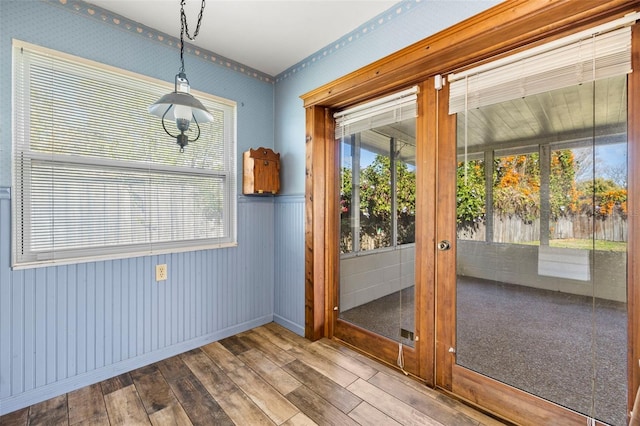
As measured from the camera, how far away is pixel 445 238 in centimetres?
183

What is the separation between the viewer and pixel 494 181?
5.48 feet

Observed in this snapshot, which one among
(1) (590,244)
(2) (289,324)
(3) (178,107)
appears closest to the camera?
(1) (590,244)

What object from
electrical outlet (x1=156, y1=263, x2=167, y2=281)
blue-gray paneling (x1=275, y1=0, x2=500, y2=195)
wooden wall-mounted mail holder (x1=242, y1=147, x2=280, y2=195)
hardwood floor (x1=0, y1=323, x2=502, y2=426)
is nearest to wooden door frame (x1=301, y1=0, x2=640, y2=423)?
blue-gray paneling (x1=275, y1=0, x2=500, y2=195)

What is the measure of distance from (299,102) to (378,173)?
1064 mm

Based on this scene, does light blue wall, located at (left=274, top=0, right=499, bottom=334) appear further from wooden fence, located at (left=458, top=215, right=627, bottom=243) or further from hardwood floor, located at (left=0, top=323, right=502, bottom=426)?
wooden fence, located at (left=458, top=215, right=627, bottom=243)

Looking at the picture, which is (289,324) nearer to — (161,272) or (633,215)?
(161,272)

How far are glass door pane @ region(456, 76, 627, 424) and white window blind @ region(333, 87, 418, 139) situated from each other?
405 mm

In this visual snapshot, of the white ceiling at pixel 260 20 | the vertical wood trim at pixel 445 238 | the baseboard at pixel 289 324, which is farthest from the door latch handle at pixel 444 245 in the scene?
the white ceiling at pixel 260 20

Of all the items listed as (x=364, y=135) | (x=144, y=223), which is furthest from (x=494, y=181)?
(x=144, y=223)

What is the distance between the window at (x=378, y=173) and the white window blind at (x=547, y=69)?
358mm

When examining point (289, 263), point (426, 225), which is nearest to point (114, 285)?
point (289, 263)

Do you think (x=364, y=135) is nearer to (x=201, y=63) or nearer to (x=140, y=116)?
(x=201, y=63)

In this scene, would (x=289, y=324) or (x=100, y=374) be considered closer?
(x=100, y=374)

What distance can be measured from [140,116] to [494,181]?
8.25 feet
